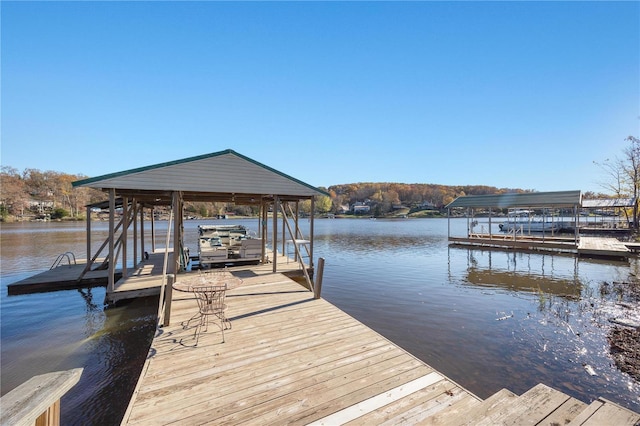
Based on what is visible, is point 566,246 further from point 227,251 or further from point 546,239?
point 227,251

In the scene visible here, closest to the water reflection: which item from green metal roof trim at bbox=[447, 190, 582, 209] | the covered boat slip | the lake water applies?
the lake water

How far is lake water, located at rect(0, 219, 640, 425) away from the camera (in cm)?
541

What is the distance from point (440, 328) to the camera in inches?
312

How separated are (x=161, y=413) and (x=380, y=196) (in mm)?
126899

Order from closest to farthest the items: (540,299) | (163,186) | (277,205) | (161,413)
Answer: (161,413), (163,186), (540,299), (277,205)

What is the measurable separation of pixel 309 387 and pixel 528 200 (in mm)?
24982

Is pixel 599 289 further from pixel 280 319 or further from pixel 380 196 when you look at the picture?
pixel 380 196

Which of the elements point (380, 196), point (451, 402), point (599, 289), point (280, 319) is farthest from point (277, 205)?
point (380, 196)

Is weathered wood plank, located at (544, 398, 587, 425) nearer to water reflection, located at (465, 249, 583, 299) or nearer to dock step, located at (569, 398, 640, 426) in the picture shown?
dock step, located at (569, 398, 640, 426)

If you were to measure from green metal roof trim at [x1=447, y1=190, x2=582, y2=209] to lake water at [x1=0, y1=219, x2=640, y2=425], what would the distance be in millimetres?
6473

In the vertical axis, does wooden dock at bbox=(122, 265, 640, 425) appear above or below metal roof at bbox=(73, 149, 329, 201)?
below

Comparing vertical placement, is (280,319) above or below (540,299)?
above

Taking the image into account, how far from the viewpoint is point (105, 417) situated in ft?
15.1

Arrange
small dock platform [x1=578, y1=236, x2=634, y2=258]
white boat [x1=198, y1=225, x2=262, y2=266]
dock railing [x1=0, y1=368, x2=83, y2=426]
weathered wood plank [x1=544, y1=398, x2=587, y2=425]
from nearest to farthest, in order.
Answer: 1. dock railing [x1=0, y1=368, x2=83, y2=426]
2. weathered wood plank [x1=544, y1=398, x2=587, y2=425]
3. white boat [x1=198, y1=225, x2=262, y2=266]
4. small dock platform [x1=578, y1=236, x2=634, y2=258]
